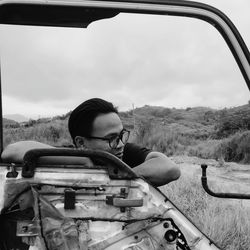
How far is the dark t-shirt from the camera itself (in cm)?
323

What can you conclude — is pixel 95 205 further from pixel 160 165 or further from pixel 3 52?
pixel 3 52

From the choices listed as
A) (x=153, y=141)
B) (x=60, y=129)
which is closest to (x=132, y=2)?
(x=60, y=129)

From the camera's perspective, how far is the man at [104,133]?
8.71 ft

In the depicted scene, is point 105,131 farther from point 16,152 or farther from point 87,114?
point 16,152

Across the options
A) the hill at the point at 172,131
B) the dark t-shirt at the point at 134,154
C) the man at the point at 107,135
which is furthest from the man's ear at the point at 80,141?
the dark t-shirt at the point at 134,154

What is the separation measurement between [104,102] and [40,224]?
39.3 inches

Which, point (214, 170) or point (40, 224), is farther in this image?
point (214, 170)

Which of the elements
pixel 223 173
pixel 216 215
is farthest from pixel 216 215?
pixel 223 173

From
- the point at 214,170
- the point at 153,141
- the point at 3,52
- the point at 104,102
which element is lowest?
the point at 214,170

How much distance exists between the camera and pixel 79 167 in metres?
2.17

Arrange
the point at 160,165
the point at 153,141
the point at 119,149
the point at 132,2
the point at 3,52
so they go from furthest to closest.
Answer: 1. the point at 153,141
2. the point at 119,149
3. the point at 160,165
4. the point at 3,52
5. the point at 132,2

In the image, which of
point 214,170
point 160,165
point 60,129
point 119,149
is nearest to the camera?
point 160,165

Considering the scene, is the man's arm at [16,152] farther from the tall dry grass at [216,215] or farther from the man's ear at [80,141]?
the tall dry grass at [216,215]

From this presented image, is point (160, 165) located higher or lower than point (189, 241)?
higher
